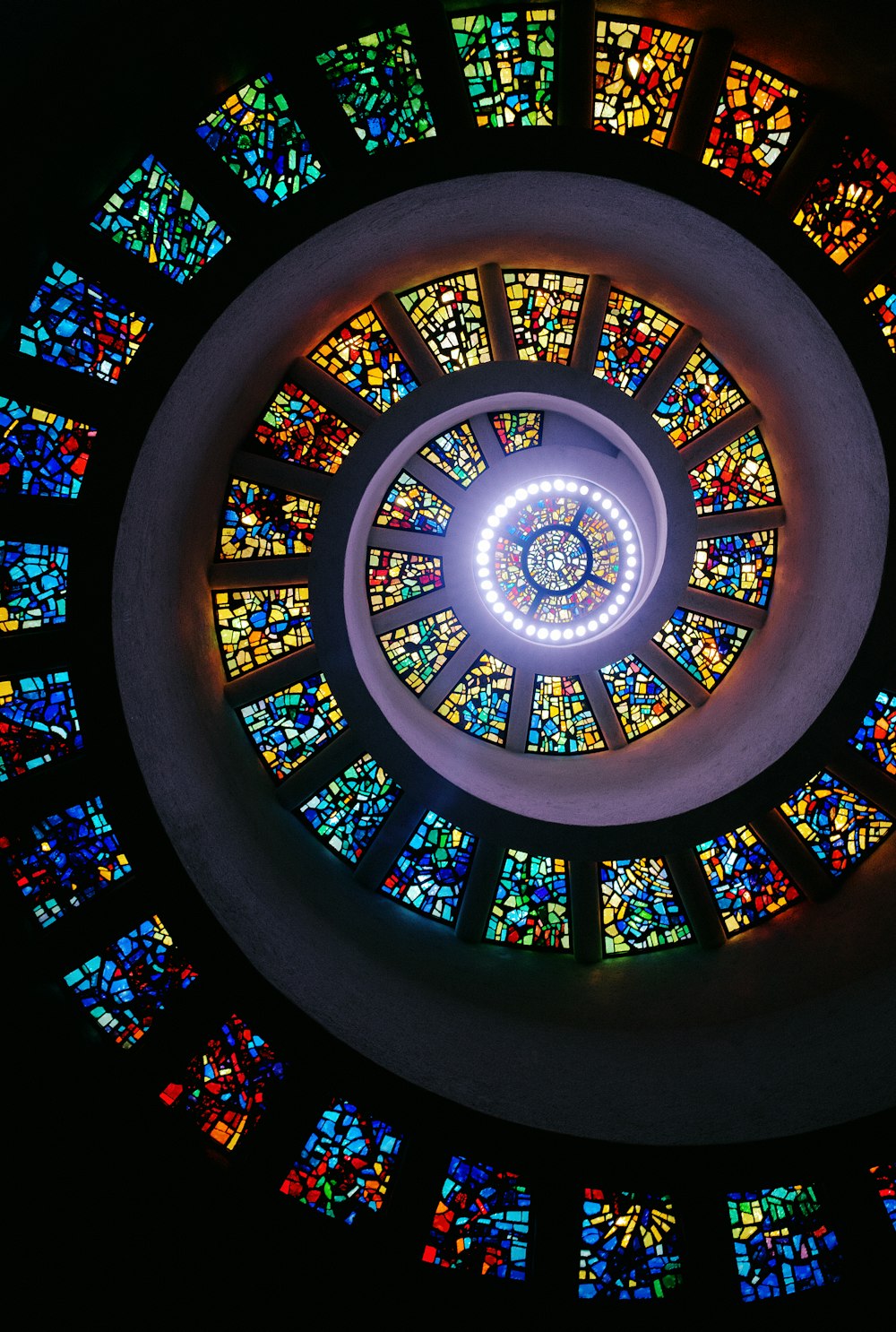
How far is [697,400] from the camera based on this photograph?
30.9 ft

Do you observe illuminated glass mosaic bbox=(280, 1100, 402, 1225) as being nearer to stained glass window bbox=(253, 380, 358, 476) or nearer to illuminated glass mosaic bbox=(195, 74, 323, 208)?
stained glass window bbox=(253, 380, 358, 476)

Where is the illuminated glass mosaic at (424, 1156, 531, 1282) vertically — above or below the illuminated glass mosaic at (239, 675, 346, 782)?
below

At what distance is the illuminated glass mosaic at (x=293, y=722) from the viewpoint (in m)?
9.17

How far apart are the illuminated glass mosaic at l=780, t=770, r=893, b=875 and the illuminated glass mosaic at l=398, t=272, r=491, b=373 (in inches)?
221

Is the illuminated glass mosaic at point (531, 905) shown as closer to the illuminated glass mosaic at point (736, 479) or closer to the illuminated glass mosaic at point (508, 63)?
the illuminated glass mosaic at point (736, 479)

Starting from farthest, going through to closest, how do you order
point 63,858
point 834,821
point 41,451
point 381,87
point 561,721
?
point 561,721 < point 834,821 < point 63,858 < point 41,451 < point 381,87

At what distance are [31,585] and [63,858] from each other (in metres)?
2.20

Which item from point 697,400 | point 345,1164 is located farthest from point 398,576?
point 345,1164

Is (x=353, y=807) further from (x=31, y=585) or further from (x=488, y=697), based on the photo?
(x=31, y=585)

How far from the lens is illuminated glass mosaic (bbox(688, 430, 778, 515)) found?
9.39 meters

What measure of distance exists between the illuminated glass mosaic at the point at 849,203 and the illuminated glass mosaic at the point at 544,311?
10.1 feet

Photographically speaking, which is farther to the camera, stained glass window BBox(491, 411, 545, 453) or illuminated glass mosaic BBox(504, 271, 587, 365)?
stained glass window BBox(491, 411, 545, 453)

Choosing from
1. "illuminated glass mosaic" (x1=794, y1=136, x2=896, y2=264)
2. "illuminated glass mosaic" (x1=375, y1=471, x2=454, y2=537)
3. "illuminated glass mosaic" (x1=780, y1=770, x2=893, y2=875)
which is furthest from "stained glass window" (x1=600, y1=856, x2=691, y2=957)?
"illuminated glass mosaic" (x1=794, y1=136, x2=896, y2=264)

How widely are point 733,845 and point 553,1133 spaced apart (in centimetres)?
342
